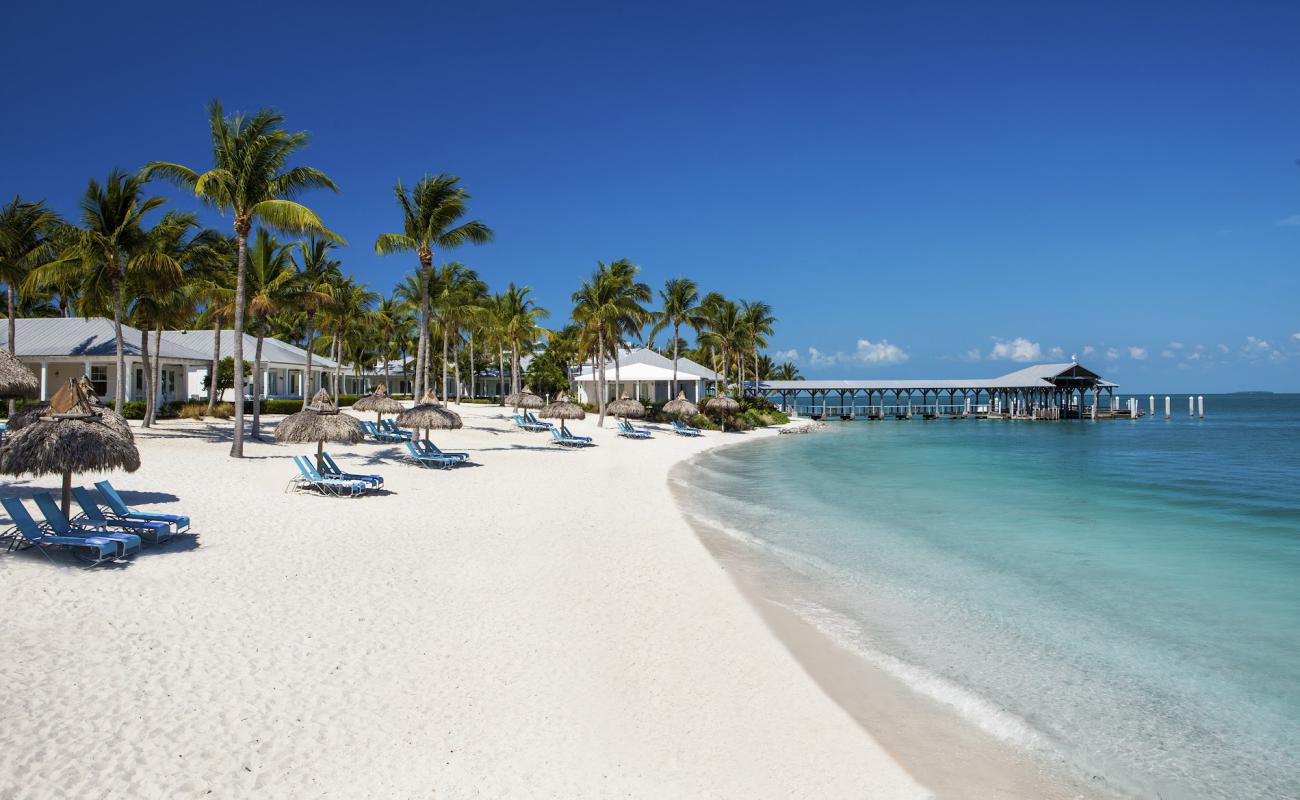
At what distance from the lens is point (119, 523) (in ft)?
30.9

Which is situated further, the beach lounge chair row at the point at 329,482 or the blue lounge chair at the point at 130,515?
the beach lounge chair row at the point at 329,482

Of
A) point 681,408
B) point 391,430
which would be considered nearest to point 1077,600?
point 391,430

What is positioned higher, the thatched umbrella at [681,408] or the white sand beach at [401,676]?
the thatched umbrella at [681,408]

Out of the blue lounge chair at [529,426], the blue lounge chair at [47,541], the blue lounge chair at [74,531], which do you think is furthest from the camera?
the blue lounge chair at [529,426]

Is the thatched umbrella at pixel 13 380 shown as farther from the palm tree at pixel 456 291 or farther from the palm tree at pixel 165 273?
the palm tree at pixel 456 291

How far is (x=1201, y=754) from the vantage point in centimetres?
585

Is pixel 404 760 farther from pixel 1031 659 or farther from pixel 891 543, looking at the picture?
pixel 891 543

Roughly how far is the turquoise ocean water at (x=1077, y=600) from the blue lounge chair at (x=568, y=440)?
19.8 feet

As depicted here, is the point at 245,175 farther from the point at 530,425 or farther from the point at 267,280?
the point at 530,425

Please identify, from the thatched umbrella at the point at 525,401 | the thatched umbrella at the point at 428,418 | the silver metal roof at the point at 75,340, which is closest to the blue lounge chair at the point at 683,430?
the thatched umbrella at the point at 525,401

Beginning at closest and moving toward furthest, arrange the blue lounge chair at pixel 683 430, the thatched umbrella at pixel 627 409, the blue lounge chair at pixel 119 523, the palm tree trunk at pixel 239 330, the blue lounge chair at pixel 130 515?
the blue lounge chair at pixel 119 523 < the blue lounge chair at pixel 130 515 < the palm tree trunk at pixel 239 330 < the thatched umbrella at pixel 627 409 < the blue lounge chair at pixel 683 430

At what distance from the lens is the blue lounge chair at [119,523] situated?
9.23m

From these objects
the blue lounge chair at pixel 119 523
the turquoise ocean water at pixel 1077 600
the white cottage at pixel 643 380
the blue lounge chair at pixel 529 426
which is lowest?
the turquoise ocean water at pixel 1077 600

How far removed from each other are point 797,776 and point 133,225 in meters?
22.6
